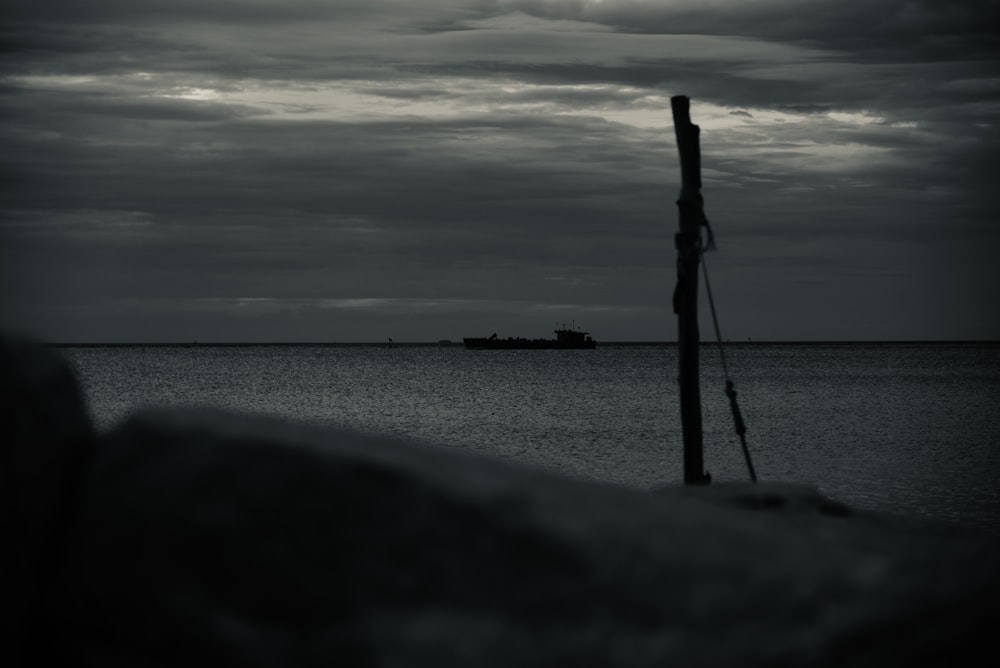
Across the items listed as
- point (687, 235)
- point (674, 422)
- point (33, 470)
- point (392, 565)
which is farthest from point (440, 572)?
point (674, 422)

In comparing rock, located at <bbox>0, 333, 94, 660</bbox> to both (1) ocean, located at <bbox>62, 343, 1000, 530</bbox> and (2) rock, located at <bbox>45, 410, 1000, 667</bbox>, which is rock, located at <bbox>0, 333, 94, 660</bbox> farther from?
(1) ocean, located at <bbox>62, 343, 1000, 530</bbox>

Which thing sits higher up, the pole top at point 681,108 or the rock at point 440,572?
the pole top at point 681,108

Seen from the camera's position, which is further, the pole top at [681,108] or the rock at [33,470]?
the pole top at [681,108]

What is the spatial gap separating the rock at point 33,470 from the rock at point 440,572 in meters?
0.12

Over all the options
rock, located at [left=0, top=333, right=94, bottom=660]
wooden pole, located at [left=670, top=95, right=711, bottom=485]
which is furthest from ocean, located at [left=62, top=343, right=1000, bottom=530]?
rock, located at [left=0, top=333, right=94, bottom=660]

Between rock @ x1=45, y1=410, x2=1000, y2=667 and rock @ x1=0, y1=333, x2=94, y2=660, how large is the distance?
0.12 m

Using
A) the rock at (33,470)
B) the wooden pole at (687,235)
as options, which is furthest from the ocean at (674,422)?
the rock at (33,470)

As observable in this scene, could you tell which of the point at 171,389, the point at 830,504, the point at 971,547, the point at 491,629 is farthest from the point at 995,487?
the point at 171,389

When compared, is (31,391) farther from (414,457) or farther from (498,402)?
(498,402)

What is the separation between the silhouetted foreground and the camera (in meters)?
3.85

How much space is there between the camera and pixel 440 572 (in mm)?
3943

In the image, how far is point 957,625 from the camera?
4.09m

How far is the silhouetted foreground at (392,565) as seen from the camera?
385 cm

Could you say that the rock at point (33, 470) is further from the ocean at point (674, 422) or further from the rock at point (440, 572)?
the ocean at point (674, 422)
